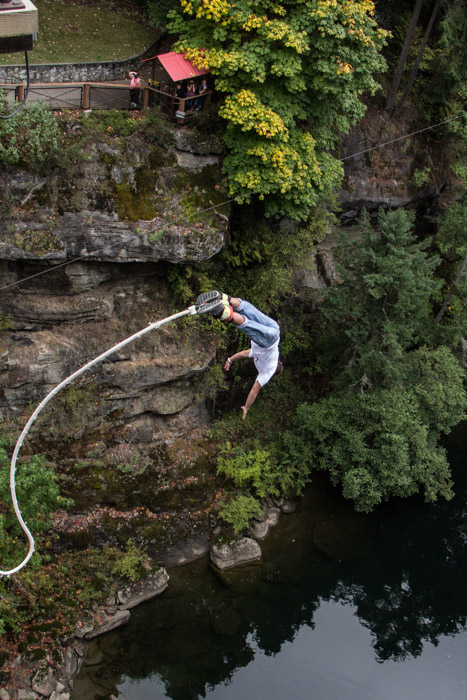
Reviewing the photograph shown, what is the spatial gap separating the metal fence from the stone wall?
3.93 ft

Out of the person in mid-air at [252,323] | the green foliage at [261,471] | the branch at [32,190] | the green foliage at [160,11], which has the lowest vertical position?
the green foliage at [261,471]

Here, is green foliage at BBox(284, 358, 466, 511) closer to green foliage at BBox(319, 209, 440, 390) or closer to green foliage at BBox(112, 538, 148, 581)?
green foliage at BBox(319, 209, 440, 390)

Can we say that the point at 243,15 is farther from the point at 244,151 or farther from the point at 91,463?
the point at 91,463

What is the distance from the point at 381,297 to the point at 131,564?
36.8 ft

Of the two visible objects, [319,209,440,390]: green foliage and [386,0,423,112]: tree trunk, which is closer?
[319,209,440,390]: green foliage

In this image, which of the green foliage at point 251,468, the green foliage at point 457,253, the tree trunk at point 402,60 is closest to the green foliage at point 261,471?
the green foliage at point 251,468

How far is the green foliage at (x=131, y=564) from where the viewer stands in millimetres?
16594

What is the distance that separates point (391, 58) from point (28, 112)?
16110 mm

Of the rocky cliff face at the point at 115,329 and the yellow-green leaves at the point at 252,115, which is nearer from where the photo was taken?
the yellow-green leaves at the point at 252,115

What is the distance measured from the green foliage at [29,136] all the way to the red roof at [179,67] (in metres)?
3.63

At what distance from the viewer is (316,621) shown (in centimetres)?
1756

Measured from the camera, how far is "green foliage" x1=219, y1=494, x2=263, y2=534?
18266 millimetres

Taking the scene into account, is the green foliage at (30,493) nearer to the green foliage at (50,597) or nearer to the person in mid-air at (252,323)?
the green foliage at (50,597)

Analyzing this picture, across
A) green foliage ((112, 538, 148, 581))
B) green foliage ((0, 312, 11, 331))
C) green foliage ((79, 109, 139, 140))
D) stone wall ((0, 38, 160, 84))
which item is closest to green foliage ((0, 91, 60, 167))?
green foliage ((79, 109, 139, 140))
